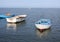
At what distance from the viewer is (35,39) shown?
37.2 meters

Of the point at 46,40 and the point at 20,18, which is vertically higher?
the point at 20,18

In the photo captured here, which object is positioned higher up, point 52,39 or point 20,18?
point 20,18

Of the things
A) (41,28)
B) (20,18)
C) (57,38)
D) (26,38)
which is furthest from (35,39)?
(20,18)

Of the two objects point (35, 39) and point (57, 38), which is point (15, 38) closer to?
point (35, 39)

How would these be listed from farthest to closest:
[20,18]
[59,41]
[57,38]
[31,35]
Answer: [20,18] → [31,35] → [57,38] → [59,41]

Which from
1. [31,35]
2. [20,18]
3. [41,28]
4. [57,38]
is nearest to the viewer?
[57,38]

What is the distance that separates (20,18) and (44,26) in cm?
2038

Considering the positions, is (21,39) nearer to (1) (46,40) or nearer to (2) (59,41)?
(1) (46,40)

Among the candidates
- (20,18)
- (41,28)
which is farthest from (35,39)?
(20,18)

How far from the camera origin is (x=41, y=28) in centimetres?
4509

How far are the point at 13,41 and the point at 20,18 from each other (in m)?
29.2

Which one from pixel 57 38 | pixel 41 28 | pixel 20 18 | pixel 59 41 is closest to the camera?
pixel 59 41

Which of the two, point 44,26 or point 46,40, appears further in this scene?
point 44,26

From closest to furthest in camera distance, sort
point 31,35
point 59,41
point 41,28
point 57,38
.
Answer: point 59,41 < point 57,38 < point 31,35 < point 41,28
